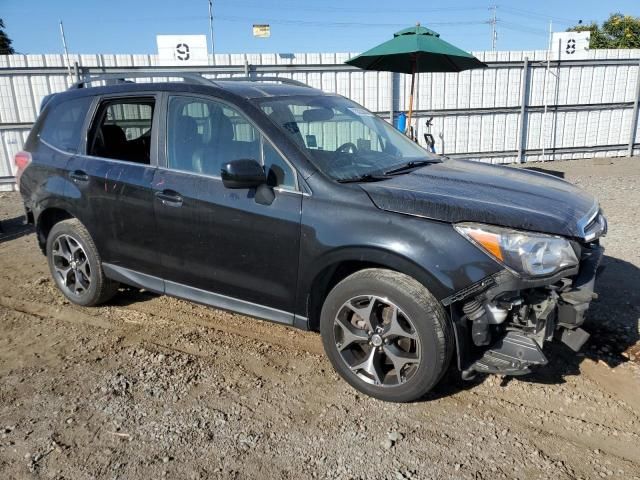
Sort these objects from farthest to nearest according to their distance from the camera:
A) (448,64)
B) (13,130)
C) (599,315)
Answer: (13,130) → (448,64) → (599,315)

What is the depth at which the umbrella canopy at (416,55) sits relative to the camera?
832 cm

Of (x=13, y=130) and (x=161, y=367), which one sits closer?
(x=161, y=367)

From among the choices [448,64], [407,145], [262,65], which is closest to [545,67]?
[448,64]

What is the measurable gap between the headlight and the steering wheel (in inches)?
46.2

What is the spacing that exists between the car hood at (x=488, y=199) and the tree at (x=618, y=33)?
3163 centimetres

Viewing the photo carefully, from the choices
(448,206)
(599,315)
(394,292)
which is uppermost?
(448,206)

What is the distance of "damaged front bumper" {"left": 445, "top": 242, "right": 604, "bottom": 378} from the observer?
267 centimetres

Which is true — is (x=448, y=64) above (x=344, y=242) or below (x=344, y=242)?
above

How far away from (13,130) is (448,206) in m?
10.7

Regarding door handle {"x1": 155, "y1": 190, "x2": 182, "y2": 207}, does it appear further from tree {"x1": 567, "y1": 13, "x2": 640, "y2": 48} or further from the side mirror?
tree {"x1": 567, "y1": 13, "x2": 640, "y2": 48}

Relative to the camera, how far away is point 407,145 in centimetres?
425

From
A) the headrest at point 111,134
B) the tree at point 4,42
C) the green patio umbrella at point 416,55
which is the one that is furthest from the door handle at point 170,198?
the tree at point 4,42

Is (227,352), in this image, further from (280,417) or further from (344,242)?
(344,242)

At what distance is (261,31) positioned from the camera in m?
12.1
